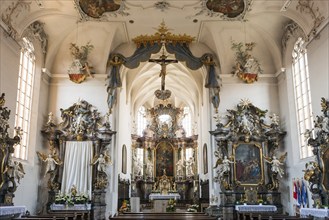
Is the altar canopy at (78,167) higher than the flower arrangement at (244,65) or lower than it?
lower

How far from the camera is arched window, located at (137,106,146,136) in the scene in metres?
32.9

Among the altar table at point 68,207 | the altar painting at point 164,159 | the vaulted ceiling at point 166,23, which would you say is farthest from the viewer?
the altar painting at point 164,159

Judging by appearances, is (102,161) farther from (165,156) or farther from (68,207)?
(165,156)

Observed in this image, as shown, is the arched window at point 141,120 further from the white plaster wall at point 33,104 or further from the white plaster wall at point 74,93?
the white plaster wall at point 33,104

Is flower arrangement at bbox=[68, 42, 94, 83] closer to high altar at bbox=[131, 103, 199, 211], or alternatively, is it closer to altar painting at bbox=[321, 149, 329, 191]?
altar painting at bbox=[321, 149, 329, 191]

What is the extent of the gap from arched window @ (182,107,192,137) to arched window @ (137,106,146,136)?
3.62 m

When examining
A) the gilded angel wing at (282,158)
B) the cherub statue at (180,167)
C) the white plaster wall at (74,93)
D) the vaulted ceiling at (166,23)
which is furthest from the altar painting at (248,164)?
the cherub statue at (180,167)

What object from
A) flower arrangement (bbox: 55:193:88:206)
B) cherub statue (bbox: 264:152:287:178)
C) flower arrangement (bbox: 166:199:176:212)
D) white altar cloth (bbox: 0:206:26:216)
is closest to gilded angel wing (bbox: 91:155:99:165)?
flower arrangement (bbox: 55:193:88:206)

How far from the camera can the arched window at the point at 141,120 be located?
1294 inches

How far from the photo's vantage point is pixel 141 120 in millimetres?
33312

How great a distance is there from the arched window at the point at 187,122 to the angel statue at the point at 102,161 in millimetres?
17326

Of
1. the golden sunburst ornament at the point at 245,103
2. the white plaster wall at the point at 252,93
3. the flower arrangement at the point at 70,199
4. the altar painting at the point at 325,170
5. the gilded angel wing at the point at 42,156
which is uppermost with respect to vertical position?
the white plaster wall at the point at 252,93

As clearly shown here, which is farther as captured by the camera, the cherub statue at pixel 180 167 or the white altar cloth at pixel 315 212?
the cherub statue at pixel 180 167

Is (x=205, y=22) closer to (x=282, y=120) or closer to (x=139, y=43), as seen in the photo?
(x=139, y=43)
